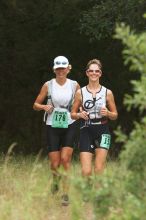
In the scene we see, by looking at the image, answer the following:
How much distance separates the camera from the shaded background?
59.1 feet

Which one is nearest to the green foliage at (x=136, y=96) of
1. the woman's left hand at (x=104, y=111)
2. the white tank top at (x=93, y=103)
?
the woman's left hand at (x=104, y=111)

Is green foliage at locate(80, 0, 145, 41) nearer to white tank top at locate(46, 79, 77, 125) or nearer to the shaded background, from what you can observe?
the shaded background

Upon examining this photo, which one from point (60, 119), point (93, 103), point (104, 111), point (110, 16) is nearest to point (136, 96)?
point (104, 111)

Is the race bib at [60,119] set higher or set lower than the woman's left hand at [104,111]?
lower

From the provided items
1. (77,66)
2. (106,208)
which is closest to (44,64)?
(77,66)

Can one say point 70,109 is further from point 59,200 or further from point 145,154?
point 145,154

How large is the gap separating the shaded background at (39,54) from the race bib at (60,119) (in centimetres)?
794

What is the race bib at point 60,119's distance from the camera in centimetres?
799

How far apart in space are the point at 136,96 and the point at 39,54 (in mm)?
15634

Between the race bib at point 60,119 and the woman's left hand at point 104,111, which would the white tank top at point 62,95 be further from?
the woman's left hand at point 104,111

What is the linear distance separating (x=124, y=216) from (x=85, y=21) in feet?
38.6

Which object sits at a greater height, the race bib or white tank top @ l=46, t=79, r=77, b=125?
white tank top @ l=46, t=79, r=77, b=125

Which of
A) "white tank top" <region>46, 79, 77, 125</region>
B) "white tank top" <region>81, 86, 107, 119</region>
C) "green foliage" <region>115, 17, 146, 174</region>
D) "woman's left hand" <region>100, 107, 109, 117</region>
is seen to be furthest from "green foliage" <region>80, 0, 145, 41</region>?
"green foliage" <region>115, 17, 146, 174</region>

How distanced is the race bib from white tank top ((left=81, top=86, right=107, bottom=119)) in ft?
1.39
